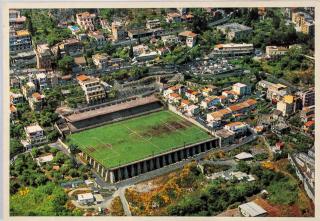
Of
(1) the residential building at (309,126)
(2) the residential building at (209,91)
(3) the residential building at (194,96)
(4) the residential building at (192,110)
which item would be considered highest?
(2) the residential building at (209,91)

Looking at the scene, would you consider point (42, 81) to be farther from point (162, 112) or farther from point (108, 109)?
point (162, 112)

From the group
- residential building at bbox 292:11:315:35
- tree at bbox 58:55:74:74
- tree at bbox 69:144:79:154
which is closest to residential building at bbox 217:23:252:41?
residential building at bbox 292:11:315:35

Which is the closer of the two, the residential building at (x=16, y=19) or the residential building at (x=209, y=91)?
the residential building at (x=16, y=19)

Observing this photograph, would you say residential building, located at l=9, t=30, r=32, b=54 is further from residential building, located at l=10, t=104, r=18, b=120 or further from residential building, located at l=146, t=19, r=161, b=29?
residential building, located at l=146, t=19, r=161, b=29

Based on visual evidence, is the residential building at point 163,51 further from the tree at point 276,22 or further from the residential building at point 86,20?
the tree at point 276,22

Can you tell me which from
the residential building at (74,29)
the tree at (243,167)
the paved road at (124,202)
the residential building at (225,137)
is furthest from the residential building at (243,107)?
the residential building at (74,29)

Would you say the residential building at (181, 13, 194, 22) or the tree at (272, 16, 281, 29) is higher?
the residential building at (181, 13, 194, 22)
